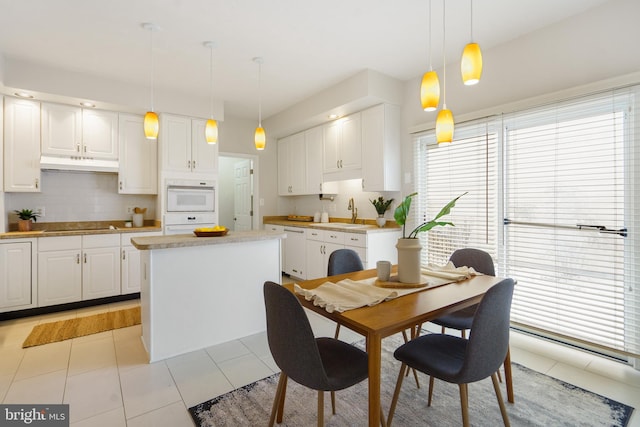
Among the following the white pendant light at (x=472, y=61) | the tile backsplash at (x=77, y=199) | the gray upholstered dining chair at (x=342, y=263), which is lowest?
the gray upholstered dining chair at (x=342, y=263)

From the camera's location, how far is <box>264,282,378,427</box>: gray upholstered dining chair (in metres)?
1.28

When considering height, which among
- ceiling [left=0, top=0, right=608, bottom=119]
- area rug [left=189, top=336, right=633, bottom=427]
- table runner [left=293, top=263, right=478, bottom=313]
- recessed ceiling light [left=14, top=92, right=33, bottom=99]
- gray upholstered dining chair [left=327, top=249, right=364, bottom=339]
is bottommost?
area rug [left=189, top=336, right=633, bottom=427]

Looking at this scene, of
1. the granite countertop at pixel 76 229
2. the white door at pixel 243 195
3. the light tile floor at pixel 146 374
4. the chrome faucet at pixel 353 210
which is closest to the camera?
the light tile floor at pixel 146 374

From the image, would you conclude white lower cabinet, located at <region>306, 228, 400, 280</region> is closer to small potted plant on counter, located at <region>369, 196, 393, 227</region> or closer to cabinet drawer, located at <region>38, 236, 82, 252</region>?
small potted plant on counter, located at <region>369, 196, 393, 227</region>

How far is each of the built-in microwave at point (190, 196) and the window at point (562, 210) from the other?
10.8 ft

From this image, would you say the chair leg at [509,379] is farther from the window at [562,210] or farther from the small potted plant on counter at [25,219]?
the small potted plant on counter at [25,219]

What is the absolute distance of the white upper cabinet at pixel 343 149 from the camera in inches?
165

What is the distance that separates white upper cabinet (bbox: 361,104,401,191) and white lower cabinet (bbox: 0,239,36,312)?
393 centimetres

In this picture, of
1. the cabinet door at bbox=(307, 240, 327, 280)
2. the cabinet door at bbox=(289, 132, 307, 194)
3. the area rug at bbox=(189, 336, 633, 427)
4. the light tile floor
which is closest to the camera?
the area rug at bbox=(189, 336, 633, 427)

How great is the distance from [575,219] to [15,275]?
18.0 ft

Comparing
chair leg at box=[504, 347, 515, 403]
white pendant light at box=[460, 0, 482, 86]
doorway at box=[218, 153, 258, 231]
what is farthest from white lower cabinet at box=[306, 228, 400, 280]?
white pendant light at box=[460, 0, 482, 86]

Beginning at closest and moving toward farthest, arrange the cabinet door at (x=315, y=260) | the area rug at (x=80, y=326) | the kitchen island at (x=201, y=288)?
the kitchen island at (x=201, y=288), the area rug at (x=80, y=326), the cabinet door at (x=315, y=260)

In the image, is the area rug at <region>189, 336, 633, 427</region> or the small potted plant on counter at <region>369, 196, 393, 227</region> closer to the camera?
the area rug at <region>189, 336, 633, 427</region>

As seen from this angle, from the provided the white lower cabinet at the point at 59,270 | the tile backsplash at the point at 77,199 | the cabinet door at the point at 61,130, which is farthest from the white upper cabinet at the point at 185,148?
the white lower cabinet at the point at 59,270
